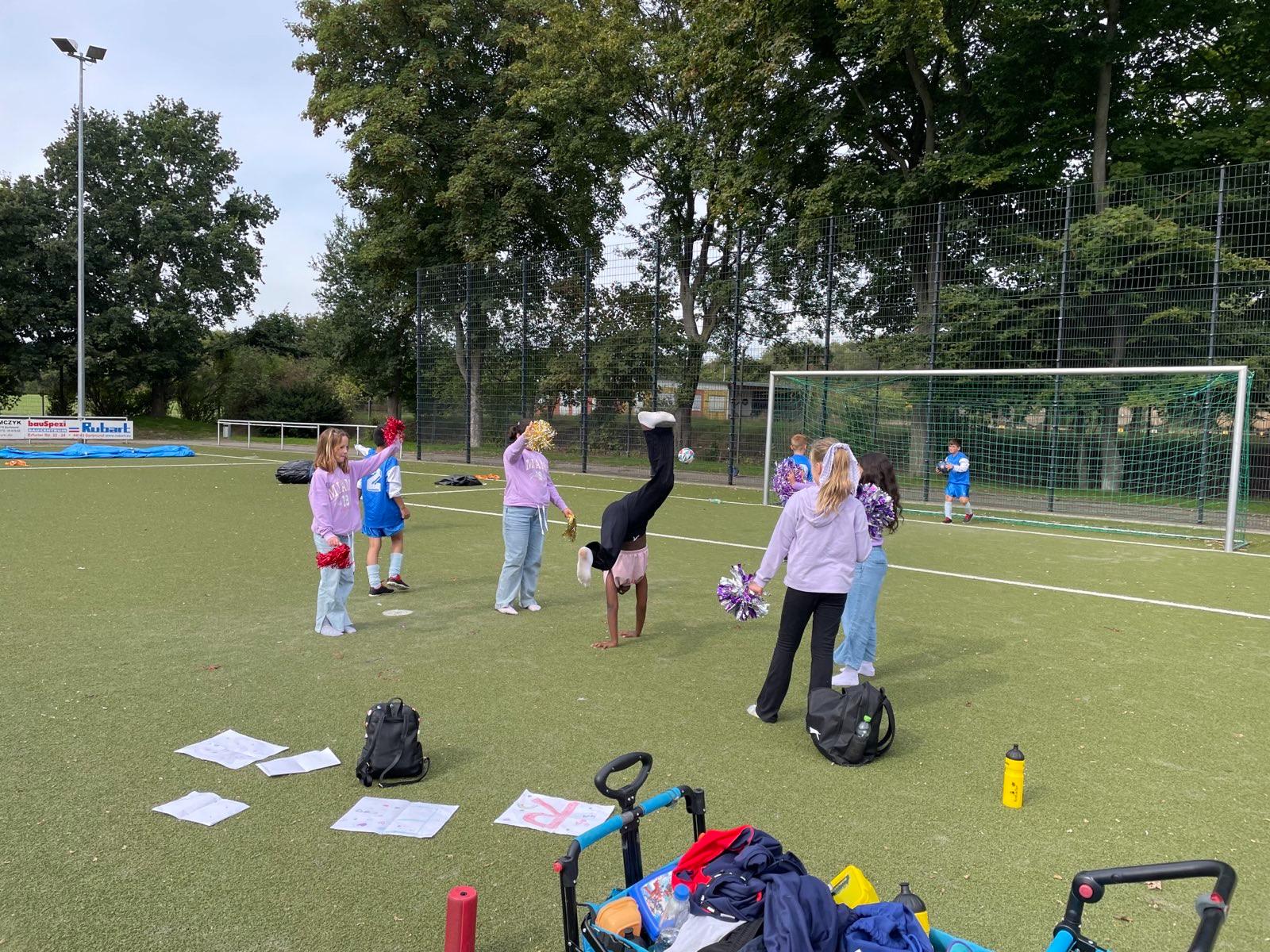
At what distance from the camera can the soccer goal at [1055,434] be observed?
1517 centimetres

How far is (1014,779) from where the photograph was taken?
4.03 metres

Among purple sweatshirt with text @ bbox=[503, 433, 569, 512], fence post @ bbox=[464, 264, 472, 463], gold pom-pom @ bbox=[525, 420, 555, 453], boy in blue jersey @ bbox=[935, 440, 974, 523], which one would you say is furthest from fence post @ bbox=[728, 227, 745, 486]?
gold pom-pom @ bbox=[525, 420, 555, 453]

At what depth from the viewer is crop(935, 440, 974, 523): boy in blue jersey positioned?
15195 millimetres

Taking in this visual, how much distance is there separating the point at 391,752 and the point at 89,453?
26.3m

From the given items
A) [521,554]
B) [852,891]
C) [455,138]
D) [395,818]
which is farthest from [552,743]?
[455,138]

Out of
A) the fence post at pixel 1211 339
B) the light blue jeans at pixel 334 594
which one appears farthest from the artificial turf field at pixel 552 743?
the fence post at pixel 1211 339

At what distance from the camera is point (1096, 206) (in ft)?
56.0

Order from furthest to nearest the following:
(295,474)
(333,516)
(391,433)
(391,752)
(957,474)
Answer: (295,474) → (957,474) → (391,433) → (333,516) → (391,752)

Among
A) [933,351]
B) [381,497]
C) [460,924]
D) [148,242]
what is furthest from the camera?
[148,242]

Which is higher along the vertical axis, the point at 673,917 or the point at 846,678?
the point at 673,917

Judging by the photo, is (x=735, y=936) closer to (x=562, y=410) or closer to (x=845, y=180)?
(x=845, y=180)

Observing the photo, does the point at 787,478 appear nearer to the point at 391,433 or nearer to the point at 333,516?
the point at 333,516

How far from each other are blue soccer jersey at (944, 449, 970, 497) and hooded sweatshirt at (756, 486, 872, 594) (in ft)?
36.2

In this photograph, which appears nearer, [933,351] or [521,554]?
[521,554]
